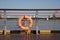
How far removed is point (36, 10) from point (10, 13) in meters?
1.06

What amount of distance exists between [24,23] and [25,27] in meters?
0.42

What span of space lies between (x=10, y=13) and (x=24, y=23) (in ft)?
1.94

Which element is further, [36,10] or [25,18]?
[25,18]

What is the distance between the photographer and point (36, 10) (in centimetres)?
506

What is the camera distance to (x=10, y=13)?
566cm

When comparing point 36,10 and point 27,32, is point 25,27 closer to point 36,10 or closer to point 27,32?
point 27,32

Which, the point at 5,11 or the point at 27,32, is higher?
the point at 5,11

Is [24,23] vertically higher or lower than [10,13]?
lower

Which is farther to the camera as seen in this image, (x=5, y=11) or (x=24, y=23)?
(x=24, y=23)

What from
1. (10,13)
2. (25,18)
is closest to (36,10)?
(25,18)

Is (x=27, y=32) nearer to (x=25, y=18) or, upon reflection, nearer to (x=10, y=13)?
(x=25, y=18)

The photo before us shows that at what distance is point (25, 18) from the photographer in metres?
5.57

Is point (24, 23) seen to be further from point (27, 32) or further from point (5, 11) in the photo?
point (5, 11)

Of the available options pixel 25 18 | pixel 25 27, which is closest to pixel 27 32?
pixel 25 27
